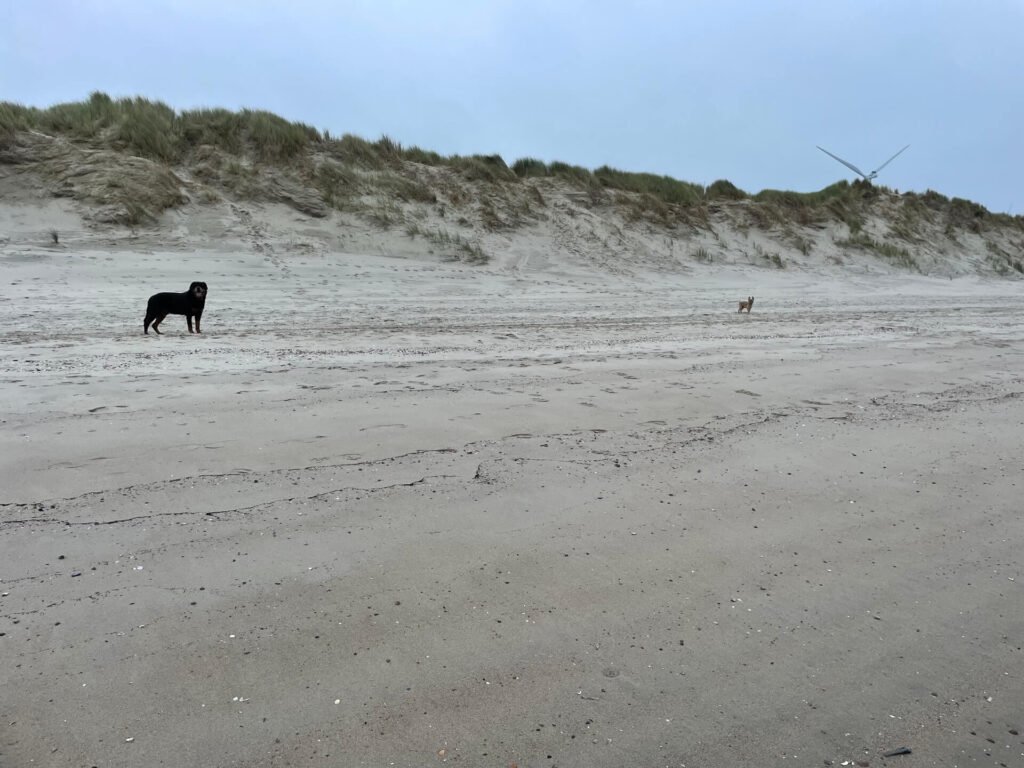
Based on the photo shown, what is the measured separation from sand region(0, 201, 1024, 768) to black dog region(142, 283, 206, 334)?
1.43 meters

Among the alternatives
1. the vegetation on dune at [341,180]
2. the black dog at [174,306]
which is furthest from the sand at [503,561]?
the vegetation on dune at [341,180]

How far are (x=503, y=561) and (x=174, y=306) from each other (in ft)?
22.0

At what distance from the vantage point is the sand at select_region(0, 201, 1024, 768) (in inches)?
79.5

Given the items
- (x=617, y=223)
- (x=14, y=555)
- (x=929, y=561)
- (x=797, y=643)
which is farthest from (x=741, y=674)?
(x=617, y=223)

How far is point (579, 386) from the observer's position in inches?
221

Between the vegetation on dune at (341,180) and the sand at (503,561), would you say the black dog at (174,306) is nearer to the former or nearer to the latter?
the sand at (503,561)

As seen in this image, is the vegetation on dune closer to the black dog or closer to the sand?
the black dog

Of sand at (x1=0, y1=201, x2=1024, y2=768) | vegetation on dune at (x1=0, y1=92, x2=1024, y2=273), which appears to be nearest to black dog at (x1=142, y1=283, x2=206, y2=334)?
sand at (x1=0, y1=201, x2=1024, y2=768)

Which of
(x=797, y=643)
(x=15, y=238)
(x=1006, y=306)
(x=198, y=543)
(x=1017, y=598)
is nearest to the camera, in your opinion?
(x=797, y=643)

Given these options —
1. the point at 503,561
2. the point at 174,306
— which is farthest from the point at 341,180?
the point at 503,561

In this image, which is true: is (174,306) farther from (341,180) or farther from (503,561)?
(341,180)

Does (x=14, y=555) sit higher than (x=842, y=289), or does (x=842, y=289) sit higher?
(x=842, y=289)

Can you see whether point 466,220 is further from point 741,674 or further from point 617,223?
point 741,674

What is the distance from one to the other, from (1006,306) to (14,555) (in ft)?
54.7
